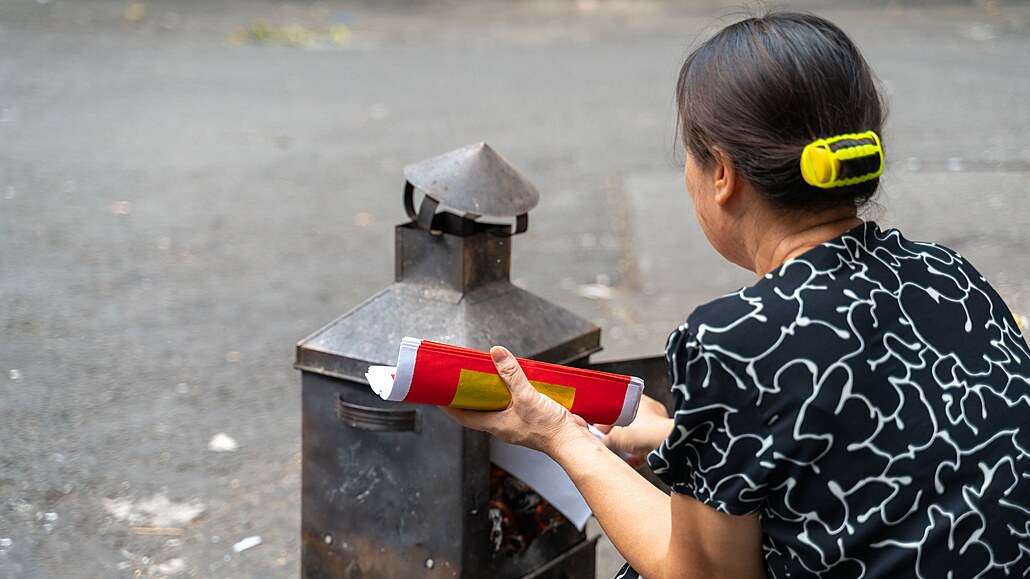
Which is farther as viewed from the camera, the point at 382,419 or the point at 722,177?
the point at 382,419

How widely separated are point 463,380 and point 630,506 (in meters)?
0.32

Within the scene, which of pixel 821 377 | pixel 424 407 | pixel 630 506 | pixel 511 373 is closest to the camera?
pixel 821 377

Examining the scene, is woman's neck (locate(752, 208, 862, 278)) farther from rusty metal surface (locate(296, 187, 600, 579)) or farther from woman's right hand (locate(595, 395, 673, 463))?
rusty metal surface (locate(296, 187, 600, 579))

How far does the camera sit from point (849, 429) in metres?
1.37

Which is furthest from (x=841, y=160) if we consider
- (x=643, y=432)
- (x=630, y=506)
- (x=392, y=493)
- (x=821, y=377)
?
(x=392, y=493)

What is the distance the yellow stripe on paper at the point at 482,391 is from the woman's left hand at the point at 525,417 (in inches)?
0.5

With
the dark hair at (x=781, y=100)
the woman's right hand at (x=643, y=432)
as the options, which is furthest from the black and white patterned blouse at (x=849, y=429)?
the woman's right hand at (x=643, y=432)

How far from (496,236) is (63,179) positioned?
5.01 m

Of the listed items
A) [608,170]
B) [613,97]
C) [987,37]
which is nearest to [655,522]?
[608,170]

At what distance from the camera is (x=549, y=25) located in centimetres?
1216

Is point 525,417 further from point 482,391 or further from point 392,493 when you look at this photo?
point 392,493

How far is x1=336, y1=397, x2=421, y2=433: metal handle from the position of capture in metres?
2.21

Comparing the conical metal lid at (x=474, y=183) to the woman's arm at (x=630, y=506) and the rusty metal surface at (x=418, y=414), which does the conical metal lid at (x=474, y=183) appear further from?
the woman's arm at (x=630, y=506)

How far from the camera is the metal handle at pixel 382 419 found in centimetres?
221
